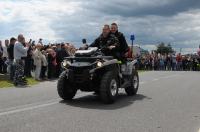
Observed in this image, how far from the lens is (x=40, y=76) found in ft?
73.8

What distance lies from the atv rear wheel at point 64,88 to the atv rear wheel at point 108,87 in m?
1.11

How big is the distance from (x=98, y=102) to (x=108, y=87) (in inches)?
33.1

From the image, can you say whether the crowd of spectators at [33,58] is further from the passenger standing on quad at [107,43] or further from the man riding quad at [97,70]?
the man riding quad at [97,70]

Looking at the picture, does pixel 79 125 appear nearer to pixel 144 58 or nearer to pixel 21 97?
pixel 21 97

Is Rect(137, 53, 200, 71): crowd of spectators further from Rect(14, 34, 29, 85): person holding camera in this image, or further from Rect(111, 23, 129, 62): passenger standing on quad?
Rect(111, 23, 129, 62): passenger standing on quad

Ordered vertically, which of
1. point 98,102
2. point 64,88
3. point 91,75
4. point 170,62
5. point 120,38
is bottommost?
point 170,62

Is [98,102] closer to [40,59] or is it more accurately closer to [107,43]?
[107,43]

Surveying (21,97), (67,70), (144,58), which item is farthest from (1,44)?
(144,58)

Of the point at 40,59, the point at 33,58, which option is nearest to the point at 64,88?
the point at 40,59

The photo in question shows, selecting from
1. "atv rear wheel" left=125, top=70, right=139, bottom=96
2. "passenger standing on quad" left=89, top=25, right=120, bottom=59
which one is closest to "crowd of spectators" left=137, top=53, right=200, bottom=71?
"atv rear wheel" left=125, top=70, right=139, bottom=96

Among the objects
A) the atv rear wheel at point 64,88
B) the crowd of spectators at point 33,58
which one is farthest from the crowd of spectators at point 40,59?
the atv rear wheel at point 64,88

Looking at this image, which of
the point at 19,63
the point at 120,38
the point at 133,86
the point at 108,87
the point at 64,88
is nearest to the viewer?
the point at 108,87

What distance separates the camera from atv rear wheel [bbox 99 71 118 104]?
A: 37.1ft

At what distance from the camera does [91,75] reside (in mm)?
11383
